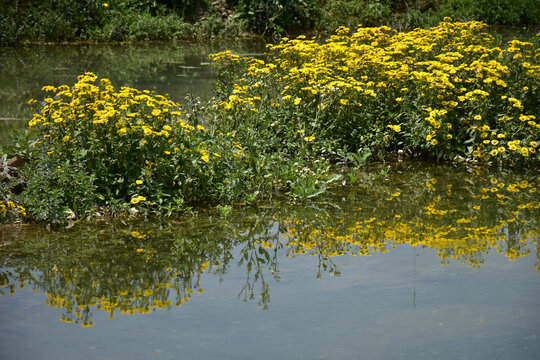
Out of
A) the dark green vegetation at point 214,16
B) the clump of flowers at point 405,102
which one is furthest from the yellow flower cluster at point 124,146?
the dark green vegetation at point 214,16

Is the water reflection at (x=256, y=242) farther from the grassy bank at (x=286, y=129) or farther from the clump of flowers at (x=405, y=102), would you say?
the clump of flowers at (x=405, y=102)

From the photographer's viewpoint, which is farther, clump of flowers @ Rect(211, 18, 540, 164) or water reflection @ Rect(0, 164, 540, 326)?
clump of flowers @ Rect(211, 18, 540, 164)

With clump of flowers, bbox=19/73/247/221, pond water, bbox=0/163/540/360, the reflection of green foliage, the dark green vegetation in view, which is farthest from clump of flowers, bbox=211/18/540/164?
the dark green vegetation

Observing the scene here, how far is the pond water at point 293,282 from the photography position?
Answer: 163 inches

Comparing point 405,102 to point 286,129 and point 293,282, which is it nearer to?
point 286,129

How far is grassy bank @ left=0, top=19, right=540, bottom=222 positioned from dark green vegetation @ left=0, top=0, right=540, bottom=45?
932cm

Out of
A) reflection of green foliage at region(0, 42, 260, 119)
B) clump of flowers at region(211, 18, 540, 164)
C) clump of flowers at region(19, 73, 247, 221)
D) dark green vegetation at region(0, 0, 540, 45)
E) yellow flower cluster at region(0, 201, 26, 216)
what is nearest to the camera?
yellow flower cluster at region(0, 201, 26, 216)

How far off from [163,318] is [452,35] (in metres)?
5.98

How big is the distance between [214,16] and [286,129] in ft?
37.2

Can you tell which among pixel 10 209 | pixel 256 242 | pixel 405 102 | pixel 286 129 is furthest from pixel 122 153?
pixel 405 102

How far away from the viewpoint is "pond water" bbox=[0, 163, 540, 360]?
13.6 feet

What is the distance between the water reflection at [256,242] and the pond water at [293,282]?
2 centimetres

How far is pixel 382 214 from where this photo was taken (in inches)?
258

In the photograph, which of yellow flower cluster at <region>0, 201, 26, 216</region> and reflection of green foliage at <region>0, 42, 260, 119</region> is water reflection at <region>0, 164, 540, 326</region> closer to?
yellow flower cluster at <region>0, 201, 26, 216</region>
